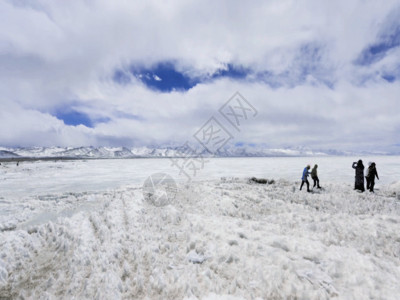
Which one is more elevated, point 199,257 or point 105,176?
point 199,257

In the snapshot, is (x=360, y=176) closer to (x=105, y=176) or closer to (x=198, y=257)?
(x=198, y=257)

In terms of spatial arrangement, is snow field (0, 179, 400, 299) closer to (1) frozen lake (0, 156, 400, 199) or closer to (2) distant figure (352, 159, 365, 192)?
(2) distant figure (352, 159, 365, 192)

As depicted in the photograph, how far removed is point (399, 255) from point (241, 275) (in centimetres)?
442

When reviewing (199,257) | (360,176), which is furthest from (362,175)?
(199,257)

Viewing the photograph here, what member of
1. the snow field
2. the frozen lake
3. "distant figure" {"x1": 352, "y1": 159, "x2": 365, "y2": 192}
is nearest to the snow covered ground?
the snow field

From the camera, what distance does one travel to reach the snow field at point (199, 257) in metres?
4.45

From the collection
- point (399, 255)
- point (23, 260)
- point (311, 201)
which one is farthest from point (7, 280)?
point (311, 201)

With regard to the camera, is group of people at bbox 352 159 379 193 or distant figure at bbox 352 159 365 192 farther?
distant figure at bbox 352 159 365 192

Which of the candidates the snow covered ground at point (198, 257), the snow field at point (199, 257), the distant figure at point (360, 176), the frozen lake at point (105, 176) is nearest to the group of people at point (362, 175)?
the distant figure at point (360, 176)

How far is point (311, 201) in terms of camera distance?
41.9ft

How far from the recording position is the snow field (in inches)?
175

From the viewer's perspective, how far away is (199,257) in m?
5.56

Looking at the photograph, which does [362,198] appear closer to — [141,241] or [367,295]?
[367,295]

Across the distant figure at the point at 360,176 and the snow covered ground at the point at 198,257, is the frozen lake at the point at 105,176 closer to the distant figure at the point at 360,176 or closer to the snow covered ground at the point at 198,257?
the distant figure at the point at 360,176
